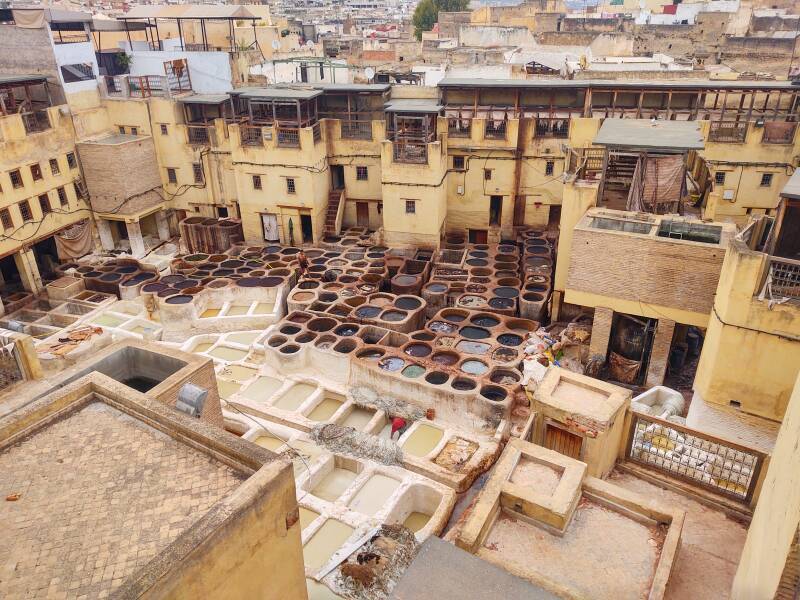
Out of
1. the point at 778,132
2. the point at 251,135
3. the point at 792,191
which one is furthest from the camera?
the point at 251,135

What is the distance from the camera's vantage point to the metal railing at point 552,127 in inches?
1027

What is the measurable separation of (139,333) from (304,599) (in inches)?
642

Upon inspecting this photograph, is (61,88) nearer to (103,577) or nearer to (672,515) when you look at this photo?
(103,577)

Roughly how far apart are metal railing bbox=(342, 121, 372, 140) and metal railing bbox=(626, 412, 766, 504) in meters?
20.3

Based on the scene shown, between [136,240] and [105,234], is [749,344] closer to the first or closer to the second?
[136,240]

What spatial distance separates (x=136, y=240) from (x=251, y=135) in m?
7.89

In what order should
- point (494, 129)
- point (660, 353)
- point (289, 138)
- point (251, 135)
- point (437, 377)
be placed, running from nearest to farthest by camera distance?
point (660, 353) → point (437, 377) → point (494, 129) → point (289, 138) → point (251, 135)

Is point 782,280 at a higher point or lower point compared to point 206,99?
lower

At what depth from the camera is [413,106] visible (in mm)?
25750

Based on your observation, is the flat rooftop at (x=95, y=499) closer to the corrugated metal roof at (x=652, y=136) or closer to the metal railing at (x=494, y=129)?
the corrugated metal roof at (x=652, y=136)

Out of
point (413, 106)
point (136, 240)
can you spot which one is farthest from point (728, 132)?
point (136, 240)

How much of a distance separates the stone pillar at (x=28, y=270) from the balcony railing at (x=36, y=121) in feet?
17.5

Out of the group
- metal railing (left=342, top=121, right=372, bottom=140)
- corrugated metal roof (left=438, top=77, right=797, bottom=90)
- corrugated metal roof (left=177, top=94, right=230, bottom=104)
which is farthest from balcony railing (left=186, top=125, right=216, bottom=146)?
corrugated metal roof (left=438, top=77, right=797, bottom=90)

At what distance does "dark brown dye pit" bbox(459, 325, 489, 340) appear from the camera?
20781 mm
